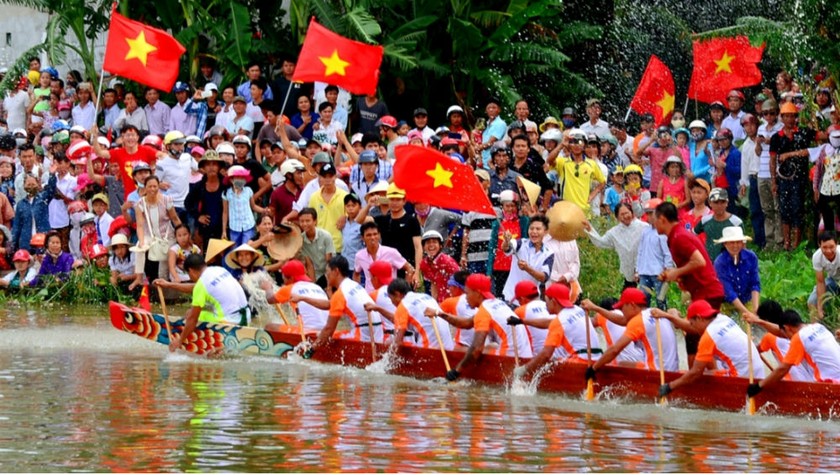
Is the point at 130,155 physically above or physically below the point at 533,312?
above

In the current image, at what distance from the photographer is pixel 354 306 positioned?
55.9 ft

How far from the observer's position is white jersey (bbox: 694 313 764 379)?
45.5ft

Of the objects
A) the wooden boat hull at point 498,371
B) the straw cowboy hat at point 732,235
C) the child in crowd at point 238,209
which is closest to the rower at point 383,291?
the wooden boat hull at point 498,371

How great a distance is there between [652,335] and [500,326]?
175cm

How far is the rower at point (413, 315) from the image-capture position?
53.8 ft

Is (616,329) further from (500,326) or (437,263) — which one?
(437,263)

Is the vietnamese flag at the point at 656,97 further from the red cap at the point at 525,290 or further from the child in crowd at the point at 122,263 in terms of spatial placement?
the child in crowd at the point at 122,263

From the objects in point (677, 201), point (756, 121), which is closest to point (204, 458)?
point (677, 201)

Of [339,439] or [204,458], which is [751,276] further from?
[204,458]

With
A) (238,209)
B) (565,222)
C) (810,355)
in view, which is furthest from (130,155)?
(810,355)

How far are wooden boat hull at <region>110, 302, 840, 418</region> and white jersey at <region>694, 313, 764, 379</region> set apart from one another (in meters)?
0.24

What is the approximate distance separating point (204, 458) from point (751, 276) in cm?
640

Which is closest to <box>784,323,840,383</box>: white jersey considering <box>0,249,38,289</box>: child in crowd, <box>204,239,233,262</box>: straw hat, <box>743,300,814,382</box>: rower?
<box>743,300,814,382</box>: rower

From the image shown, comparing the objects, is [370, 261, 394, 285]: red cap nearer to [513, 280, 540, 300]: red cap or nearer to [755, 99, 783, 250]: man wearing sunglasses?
[513, 280, 540, 300]: red cap
